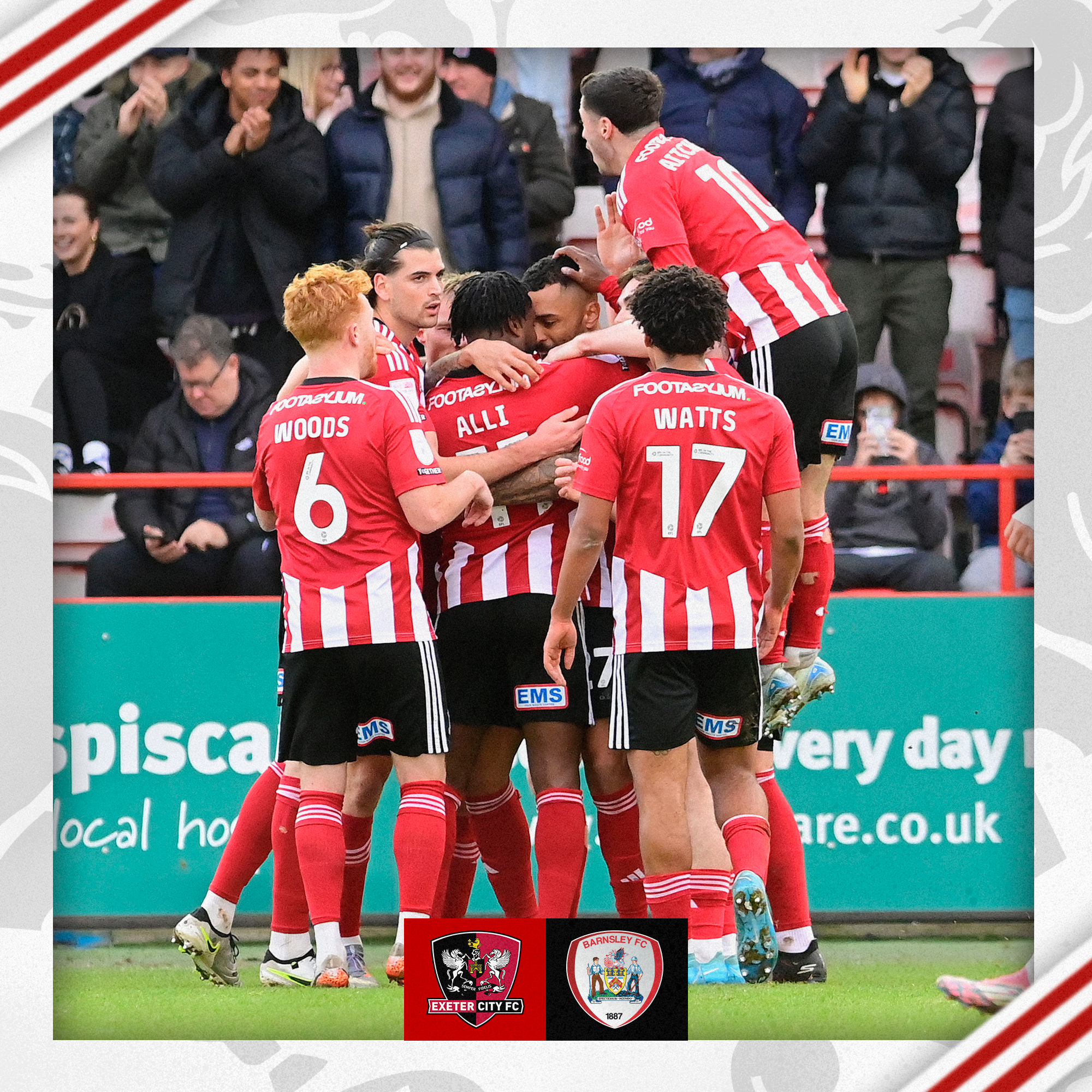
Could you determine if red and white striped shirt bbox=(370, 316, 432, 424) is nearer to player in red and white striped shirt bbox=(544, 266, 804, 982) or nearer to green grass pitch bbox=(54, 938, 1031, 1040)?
player in red and white striped shirt bbox=(544, 266, 804, 982)

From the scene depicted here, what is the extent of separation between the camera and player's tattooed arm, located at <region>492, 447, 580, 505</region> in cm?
525

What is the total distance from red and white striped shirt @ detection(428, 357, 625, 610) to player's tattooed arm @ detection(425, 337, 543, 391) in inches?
1.2

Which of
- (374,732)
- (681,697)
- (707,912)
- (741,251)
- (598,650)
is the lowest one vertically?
(707,912)

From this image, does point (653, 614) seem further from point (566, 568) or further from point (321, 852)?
point (321, 852)

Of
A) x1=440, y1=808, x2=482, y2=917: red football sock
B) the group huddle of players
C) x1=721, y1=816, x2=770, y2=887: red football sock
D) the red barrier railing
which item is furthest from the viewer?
the red barrier railing

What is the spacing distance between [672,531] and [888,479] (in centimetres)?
179

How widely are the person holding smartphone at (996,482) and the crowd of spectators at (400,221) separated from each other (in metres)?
0.02

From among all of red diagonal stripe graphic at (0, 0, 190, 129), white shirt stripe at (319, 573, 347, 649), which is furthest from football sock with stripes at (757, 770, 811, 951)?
red diagonal stripe graphic at (0, 0, 190, 129)

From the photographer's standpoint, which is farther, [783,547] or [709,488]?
[783,547]

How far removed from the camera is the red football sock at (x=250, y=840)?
5.49 meters

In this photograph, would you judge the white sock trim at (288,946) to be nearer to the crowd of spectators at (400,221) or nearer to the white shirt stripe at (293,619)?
the white shirt stripe at (293,619)

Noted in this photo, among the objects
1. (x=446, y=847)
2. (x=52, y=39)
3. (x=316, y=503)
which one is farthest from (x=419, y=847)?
(x=52, y=39)

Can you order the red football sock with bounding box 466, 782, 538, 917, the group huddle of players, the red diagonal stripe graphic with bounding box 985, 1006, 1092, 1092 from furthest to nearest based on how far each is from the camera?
the red football sock with bounding box 466, 782, 538, 917 → the group huddle of players → the red diagonal stripe graphic with bounding box 985, 1006, 1092, 1092

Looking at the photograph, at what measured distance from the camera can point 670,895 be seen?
4.88m
